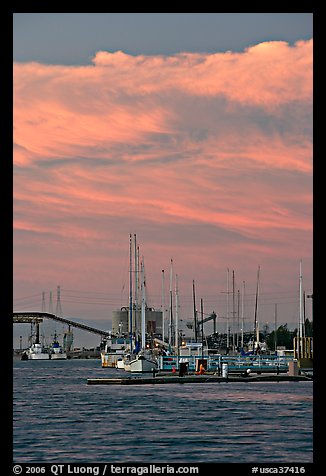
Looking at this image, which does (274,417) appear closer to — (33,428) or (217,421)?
(217,421)

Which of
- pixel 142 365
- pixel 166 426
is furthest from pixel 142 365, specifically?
pixel 166 426

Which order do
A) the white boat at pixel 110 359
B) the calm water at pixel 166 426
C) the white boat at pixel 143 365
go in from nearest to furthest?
the calm water at pixel 166 426, the white boat at pixel 143 365, the white boat at pixel 110 359

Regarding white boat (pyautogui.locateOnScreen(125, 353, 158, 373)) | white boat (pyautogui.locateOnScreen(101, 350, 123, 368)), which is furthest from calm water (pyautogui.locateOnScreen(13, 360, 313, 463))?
white boat (pyautogui.locateOnScreen(101, 350, 123, 368))

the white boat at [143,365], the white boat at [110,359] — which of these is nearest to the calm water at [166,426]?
the white boat at [143,365]

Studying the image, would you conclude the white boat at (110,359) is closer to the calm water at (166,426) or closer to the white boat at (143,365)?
the white boat at (143,365)

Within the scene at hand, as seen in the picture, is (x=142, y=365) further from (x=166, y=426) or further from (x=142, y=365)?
(x=166, y=426)

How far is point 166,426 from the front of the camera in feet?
99.3

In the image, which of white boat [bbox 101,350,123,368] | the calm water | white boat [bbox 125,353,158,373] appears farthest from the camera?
white boat [bbox 101,350,123,368]

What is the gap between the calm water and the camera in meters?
22.5

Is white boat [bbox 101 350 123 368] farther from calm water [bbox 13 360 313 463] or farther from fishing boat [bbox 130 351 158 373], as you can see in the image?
calm water [bbox 13 360 313 463]

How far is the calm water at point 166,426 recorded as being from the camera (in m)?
22.5
